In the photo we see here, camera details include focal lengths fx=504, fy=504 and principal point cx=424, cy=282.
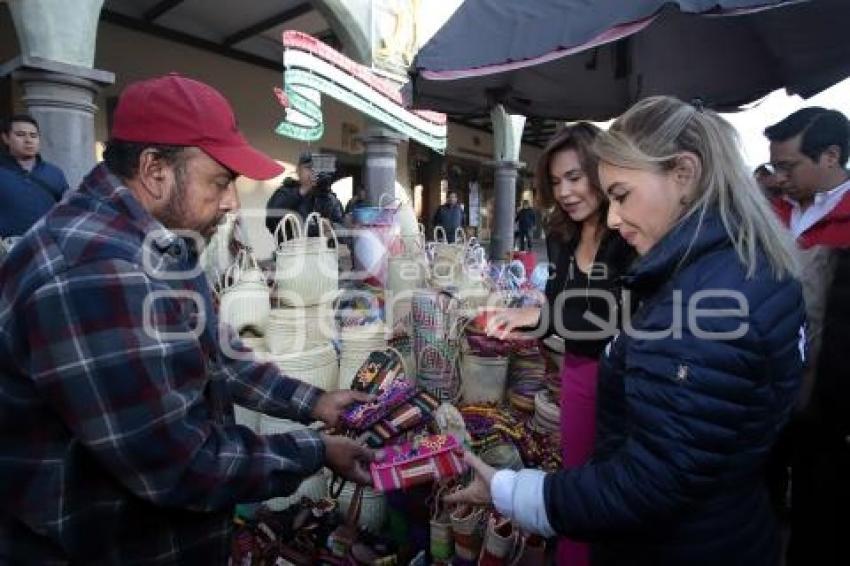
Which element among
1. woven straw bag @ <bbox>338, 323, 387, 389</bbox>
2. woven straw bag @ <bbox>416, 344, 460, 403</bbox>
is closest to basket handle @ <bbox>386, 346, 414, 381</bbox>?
woven straw bag @ <bbox>416, 344, 460, 403</bbox>

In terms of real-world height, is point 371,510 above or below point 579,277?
below

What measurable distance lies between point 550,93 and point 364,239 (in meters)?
1.64

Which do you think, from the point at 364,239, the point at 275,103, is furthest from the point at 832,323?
the point at 275,103

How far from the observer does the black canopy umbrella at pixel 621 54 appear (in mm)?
1706

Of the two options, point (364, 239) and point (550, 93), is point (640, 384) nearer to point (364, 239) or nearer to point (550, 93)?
point (550, 93)

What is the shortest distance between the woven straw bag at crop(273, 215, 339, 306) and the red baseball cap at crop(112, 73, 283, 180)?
168cm

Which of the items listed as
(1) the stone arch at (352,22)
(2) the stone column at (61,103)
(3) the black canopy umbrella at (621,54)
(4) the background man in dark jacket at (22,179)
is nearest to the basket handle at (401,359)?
(3) the black canopy umbrella at (621,54)

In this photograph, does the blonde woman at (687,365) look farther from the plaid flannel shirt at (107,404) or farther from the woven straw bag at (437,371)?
the woven straw bag at (437,371)

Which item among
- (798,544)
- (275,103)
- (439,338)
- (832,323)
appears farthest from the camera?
(275,103)

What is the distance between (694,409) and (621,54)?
258cm

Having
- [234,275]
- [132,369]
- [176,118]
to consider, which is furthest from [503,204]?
[132,369]

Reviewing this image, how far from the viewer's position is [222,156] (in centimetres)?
107

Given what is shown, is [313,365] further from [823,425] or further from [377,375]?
[823,425]

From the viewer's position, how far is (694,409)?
0.86 m
